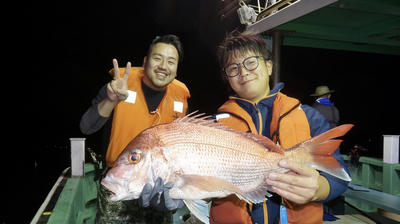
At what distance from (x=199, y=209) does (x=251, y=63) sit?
3.76 feet

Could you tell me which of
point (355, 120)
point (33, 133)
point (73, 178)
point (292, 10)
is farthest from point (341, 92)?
point (33, 133)

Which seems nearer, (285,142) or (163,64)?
(285,142)

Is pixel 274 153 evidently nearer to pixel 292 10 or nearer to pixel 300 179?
pixel 300 179

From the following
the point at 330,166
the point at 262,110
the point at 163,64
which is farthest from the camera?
the point at 163,64

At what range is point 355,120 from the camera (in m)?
41.8

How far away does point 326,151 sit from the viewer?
1.52 meters

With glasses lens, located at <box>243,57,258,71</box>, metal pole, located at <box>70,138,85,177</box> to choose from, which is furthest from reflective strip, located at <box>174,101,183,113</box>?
metal pole, located at <box>70,138,85,177</box>

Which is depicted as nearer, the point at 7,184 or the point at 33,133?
the point at 7,184

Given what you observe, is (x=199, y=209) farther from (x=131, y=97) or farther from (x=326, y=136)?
(x=131, y=97)

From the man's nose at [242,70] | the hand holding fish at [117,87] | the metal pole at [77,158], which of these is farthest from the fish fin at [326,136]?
the metal pole at [77,158]

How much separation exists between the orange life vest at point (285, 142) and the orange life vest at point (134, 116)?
0.92m

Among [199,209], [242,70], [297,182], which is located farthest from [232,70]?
[199,209]

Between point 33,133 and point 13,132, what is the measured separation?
4.23m

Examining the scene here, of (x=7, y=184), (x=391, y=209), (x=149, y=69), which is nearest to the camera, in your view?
(x=149, y=69)
